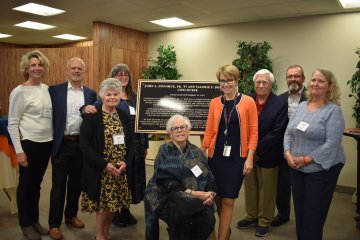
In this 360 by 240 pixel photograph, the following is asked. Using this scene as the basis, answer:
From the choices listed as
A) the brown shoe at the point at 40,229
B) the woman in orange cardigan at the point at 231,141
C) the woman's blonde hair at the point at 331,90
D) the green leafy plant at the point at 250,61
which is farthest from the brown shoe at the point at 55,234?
the green leafy plant at the point at 250,61

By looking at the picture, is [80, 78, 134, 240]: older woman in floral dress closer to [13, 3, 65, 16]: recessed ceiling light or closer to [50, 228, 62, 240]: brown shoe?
[50, 228, 62, 240]: brown shoe

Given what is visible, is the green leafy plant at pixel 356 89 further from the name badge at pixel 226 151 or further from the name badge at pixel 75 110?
the name badge at pixel 75 110

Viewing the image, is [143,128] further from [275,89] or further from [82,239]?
[275,89]

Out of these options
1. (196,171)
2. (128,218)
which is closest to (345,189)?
(128,218)

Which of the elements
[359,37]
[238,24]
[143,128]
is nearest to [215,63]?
[238,24]

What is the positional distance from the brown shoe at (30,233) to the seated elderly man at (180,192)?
1304 millimetres

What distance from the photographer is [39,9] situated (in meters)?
5.89

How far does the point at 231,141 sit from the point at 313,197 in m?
0.73

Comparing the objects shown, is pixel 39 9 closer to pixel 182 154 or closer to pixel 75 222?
pixel 75 222

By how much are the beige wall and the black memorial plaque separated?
3083mm

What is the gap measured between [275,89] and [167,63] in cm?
237

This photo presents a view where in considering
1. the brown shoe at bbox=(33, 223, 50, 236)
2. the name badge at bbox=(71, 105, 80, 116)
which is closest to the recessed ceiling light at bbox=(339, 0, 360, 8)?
the name badge at bbox=(71, 105, 80, 116)

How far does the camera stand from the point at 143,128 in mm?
3324

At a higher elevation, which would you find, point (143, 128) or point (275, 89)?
point (275, 89)
